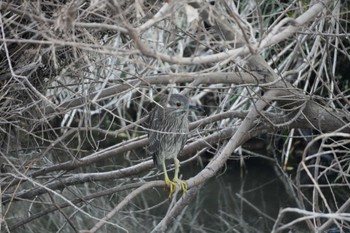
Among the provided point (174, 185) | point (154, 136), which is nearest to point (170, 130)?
point (154, 136)

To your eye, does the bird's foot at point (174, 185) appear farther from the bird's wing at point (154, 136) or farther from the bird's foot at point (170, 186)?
the bird's wing at point (154, 136)

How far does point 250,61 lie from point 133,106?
3.24 m

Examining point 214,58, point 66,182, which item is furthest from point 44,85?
point 214,58

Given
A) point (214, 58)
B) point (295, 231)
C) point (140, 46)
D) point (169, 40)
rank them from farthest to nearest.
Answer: point (295, 231), point (169, 40), point (214, 58), point (140, 46)

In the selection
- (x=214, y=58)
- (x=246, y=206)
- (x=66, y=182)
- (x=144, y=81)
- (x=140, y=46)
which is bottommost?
(x=246, y=206)

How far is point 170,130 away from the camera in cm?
469

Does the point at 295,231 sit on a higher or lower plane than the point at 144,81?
lower

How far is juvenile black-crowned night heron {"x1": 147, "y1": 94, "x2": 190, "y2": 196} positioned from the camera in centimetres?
465

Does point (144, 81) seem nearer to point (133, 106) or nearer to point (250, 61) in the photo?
point (250, 61)

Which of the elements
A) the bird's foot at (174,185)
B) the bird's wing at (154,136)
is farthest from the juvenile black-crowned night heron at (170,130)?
the bird's foot at (174,185)

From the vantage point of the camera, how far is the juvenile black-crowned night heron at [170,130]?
15.3 ft

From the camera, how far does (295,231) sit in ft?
18.6

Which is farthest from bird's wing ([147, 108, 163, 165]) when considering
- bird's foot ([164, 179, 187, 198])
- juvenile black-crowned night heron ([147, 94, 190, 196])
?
bird's foot ([164, 179, 187, 198])

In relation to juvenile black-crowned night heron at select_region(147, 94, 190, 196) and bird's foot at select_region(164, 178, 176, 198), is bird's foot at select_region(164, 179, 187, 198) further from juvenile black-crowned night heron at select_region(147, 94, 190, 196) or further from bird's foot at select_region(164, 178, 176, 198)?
juvenile black-crowned night heron at select_region(147, 94, 190, 196)
